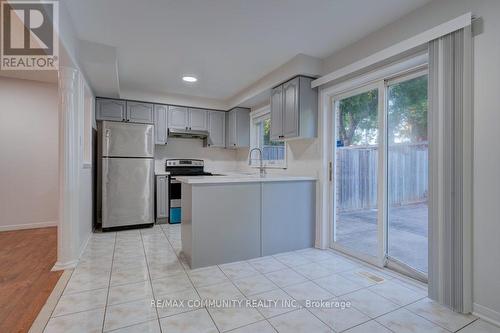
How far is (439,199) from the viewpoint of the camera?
1.94 m

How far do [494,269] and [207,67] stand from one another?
3.48 m

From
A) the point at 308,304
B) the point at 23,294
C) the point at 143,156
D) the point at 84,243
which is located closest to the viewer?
the point at 308,304

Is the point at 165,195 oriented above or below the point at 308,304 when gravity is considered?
above

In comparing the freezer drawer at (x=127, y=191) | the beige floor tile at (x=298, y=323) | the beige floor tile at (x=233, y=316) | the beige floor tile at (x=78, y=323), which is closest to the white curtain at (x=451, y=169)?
the beige floor tile at (x=298, y=323)

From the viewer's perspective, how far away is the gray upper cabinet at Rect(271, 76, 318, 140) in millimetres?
3152

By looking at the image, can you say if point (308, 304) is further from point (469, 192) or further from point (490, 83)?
point (490, 83)

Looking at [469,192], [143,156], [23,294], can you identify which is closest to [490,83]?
[469,192]

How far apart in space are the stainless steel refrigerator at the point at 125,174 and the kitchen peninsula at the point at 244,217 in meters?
1.54

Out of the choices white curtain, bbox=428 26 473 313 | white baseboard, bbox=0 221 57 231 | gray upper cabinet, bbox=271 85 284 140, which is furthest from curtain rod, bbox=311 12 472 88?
white baseboard, bbox=0 221 57 231

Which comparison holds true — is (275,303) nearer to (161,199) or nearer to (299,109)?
(299,109)

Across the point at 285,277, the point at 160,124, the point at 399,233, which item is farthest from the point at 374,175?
the point at 160,124

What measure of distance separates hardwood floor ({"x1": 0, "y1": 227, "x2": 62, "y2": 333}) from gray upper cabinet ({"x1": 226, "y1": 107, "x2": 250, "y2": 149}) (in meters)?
3.21

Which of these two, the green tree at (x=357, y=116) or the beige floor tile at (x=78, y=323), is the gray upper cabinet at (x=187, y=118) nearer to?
the green tree at (x=357, y=116)

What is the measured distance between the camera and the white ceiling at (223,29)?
2139 millimetres
